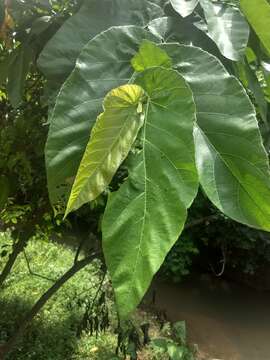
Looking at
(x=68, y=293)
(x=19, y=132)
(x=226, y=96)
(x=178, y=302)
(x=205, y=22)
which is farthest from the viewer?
(x=178, y=302)

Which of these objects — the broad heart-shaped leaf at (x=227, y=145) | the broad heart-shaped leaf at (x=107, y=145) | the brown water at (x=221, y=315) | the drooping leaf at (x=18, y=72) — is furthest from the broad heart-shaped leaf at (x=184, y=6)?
the brown water at (x=221, y=315)

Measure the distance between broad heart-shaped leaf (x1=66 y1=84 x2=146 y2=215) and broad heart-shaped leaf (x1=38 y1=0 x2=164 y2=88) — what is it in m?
0.21

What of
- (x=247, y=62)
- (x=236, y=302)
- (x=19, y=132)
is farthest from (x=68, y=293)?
(x=247, y=62)

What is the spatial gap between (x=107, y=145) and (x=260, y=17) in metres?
0.32

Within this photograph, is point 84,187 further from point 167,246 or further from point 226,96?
point 226,96

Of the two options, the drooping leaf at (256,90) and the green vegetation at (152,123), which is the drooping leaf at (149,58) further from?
the drooping leaf at (256,90)

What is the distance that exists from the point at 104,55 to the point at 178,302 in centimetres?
523

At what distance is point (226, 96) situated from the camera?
1.96 feet

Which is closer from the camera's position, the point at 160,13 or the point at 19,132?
the point at 160,13

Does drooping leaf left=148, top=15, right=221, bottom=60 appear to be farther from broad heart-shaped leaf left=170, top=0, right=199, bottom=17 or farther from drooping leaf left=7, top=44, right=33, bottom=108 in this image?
drooping leaf left=7, top=44, right=33, bottom=108

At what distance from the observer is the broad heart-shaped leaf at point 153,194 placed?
1.58 feet

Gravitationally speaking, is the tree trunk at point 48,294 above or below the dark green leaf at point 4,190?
below

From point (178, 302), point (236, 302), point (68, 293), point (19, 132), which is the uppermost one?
point (19, 132)

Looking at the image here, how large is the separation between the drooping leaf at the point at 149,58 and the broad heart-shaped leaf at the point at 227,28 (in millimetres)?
95
